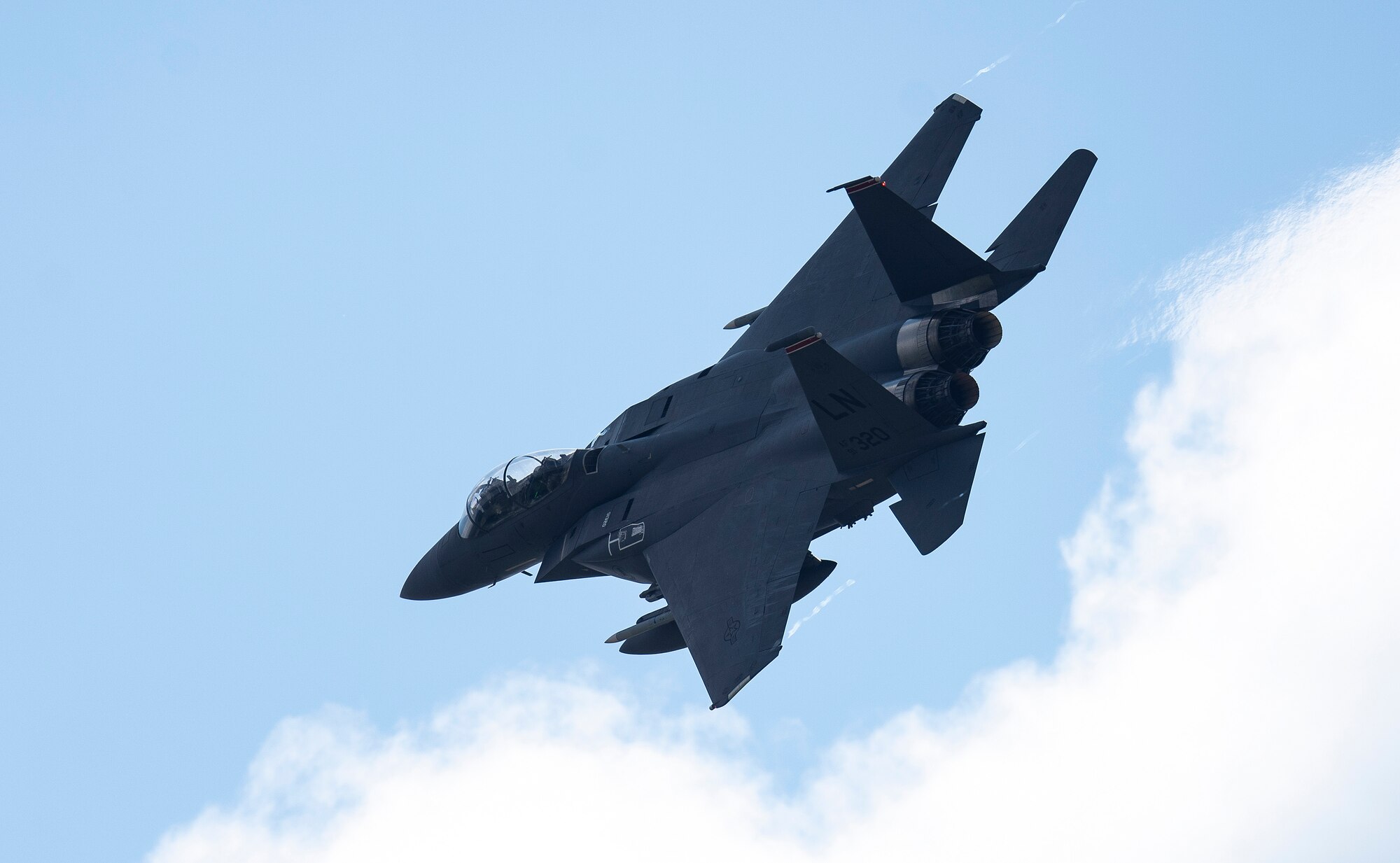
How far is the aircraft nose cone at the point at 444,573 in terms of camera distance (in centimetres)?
Answer: 3038

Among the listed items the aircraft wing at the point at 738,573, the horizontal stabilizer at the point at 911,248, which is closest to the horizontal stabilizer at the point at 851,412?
the aircraft wing at the point at 738,573

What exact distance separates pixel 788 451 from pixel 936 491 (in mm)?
3148

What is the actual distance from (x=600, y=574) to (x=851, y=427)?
24.7 ft

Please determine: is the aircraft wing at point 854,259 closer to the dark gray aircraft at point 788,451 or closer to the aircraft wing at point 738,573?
the dark gray aircraft at point 788,451

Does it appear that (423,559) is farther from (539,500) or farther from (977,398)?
(977,398)

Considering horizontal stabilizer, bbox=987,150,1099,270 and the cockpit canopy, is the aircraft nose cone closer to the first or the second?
the cockpit canopy

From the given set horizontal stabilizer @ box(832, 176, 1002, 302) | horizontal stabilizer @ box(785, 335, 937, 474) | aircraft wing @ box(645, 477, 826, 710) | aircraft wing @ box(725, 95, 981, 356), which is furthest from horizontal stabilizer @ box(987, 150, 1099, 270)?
aircraft wing @ box(645, 477, 826, 710)

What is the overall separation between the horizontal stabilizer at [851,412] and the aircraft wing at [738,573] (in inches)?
50.1

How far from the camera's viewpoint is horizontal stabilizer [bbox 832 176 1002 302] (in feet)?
80.4

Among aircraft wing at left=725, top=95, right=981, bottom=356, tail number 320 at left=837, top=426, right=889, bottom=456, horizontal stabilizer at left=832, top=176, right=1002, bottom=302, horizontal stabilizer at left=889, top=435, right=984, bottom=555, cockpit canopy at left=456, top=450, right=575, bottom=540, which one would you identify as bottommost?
horizontal stabilizer at left=889, top=435, right=984, bottom=555

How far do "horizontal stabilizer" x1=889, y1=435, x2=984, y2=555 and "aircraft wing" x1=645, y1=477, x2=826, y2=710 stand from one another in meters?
1.57

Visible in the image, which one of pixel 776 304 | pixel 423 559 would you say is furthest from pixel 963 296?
pixel 423 559

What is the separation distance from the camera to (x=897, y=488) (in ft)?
80.4

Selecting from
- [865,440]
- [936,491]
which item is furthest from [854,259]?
[936,491]
